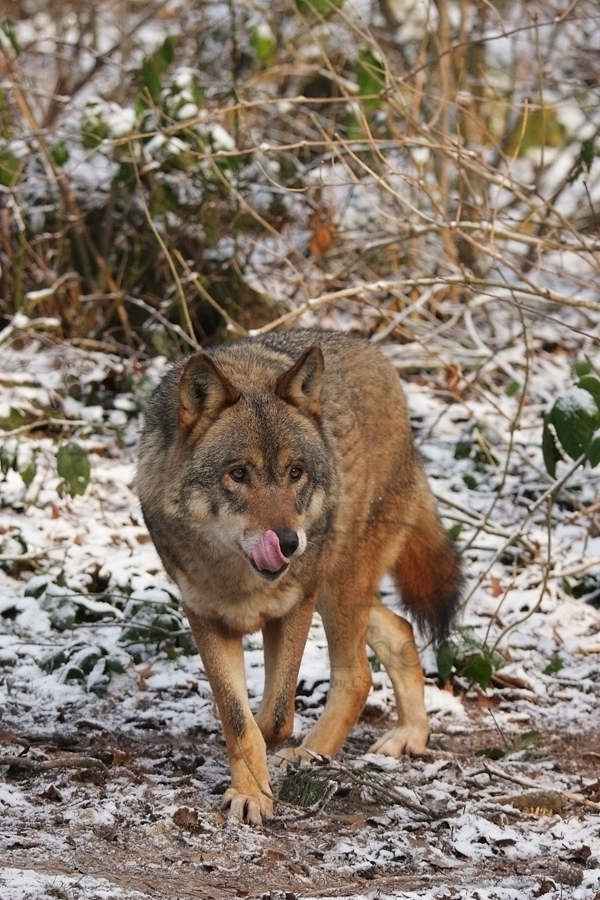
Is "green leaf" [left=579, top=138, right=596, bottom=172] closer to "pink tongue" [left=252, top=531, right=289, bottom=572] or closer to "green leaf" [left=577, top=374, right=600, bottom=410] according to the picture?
"green leaf" [left=577, top=374, right=600, bottom=410]

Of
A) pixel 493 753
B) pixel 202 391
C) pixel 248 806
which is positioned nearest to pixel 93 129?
pixel 202 391

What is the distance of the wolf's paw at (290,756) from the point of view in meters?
5.00

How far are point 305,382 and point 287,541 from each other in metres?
0.81

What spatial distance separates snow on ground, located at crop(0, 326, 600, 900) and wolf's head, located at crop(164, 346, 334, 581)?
3.30ft

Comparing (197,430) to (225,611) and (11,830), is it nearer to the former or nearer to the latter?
(225,611)

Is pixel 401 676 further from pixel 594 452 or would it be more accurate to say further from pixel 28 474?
pixel 28 474

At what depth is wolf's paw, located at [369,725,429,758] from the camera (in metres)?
5.28

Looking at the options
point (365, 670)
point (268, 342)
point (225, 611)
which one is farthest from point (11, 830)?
point (268, 342)

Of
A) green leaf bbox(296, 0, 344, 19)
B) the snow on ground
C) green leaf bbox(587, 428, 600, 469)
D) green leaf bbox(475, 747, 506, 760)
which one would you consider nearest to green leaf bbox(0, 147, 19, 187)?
the snow on ground

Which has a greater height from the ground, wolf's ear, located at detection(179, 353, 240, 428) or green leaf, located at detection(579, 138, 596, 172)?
green leaf, located at detection(579, 138, 596, 172)

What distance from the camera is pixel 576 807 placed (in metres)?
4.54

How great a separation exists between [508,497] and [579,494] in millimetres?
507

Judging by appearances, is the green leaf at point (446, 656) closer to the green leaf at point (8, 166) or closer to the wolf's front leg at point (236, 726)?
the wolf's front leg at point (236, 726)

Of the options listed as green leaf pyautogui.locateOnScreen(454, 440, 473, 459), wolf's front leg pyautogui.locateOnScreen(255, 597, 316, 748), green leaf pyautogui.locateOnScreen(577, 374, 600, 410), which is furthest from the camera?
green leaf pyautogui.locateOnScreen(454, 440, 473, 459)
